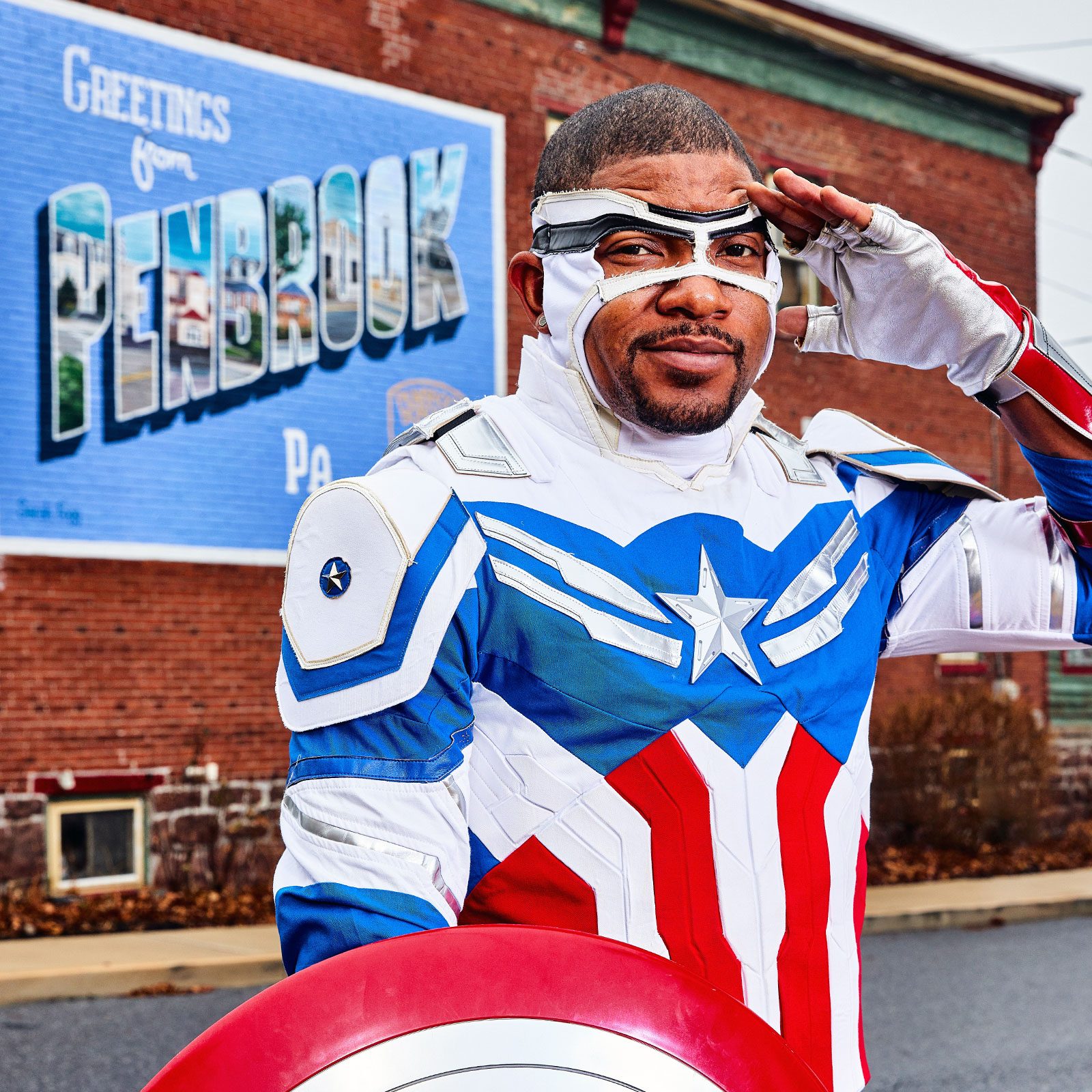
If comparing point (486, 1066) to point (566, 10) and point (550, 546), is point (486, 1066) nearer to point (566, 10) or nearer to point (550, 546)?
point (550, 546)

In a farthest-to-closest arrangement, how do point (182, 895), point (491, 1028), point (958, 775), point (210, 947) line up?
point (958, 775)
point (182, 895)
point (210, 947)
point (491, 1028)

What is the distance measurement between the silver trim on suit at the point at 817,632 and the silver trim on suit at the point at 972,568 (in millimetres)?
217

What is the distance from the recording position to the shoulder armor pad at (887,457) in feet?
6.29

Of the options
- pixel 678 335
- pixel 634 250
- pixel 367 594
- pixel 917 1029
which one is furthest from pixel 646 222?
pixel 917 1029

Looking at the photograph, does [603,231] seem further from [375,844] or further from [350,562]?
[375,844]

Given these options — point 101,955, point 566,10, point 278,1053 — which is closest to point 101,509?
point 101,955

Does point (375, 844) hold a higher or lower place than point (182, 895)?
higher

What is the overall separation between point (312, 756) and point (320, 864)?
121 millimetres

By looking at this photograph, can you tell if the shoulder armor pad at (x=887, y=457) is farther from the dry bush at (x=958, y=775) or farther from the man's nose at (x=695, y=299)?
the dry bush at (x=958, y=775)

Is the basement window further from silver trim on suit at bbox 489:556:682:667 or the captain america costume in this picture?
silver trim on suit at bbox 489:556:682:667

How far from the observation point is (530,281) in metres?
1.97

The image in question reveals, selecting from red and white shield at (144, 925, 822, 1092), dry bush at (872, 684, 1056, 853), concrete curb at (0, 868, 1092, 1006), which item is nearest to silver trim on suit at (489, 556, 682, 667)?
red and white shield at (144, 925, 822, 1092)

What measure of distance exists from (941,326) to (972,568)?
350mm
